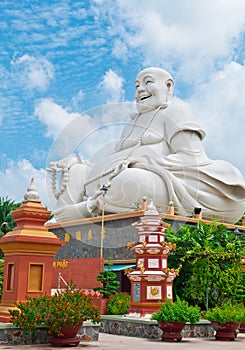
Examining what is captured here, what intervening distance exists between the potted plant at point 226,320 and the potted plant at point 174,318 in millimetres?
741

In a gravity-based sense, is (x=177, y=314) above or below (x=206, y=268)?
below

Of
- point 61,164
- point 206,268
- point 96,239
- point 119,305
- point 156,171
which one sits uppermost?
point 61,164

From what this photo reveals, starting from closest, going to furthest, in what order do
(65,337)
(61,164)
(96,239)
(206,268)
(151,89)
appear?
(65,337) < (206,268) < (96,239) < (151,89) < (61,164)

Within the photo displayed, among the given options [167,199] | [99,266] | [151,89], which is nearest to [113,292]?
[99,266]

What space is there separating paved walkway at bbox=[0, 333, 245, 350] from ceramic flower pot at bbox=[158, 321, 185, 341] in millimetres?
176

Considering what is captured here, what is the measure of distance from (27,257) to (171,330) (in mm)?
3681

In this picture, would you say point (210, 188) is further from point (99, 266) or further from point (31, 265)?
point (31, 265)

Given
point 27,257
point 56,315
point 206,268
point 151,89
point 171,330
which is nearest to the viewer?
point 56,315

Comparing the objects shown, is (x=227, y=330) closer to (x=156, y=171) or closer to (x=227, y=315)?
(x=227, y=315)

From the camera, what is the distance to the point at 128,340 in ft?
36.9

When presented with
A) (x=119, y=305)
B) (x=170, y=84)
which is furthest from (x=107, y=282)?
(x=170, y=84)

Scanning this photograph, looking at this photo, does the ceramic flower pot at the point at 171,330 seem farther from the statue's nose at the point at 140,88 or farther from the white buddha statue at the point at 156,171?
the statue's nose at the point at 140,88

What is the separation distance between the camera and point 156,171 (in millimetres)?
19781

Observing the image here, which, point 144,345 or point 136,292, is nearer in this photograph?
point 144,345
